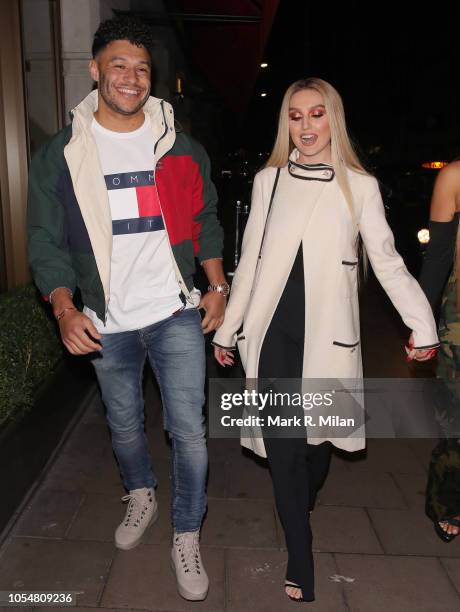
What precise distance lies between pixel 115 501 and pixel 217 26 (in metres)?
7.99

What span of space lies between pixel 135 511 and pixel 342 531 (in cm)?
115

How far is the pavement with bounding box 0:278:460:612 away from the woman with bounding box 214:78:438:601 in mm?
334

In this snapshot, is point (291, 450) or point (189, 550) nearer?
point (291, 450)

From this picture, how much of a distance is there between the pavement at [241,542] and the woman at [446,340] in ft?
0.68

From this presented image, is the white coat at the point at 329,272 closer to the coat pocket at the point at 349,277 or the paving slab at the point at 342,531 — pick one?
the coat pocket at the point at 349,277

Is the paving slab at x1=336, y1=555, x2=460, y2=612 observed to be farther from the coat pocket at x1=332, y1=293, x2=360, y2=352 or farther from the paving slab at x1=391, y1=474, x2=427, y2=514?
the coat pocket at x1=332, y1=293, x2=360, y2=352

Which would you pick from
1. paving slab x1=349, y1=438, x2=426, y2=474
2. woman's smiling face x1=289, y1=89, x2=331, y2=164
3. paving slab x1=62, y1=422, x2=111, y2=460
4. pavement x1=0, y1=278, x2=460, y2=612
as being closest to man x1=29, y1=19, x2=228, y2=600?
pavement x1=0, y1=278, x2=460, y2=612

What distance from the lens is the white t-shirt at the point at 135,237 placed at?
2.80 m

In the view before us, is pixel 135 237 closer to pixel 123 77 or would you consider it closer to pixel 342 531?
pixel 123 77

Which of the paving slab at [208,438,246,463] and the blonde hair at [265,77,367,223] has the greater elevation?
the blonde hair at [265,77,367,223]

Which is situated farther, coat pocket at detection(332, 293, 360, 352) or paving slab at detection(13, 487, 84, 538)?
paving slab at detection(13, 487, 84, 538)

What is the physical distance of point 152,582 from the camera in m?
2.99

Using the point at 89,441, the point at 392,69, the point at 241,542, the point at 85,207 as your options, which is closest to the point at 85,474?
the point at 89,441

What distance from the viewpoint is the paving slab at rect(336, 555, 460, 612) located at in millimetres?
2881
